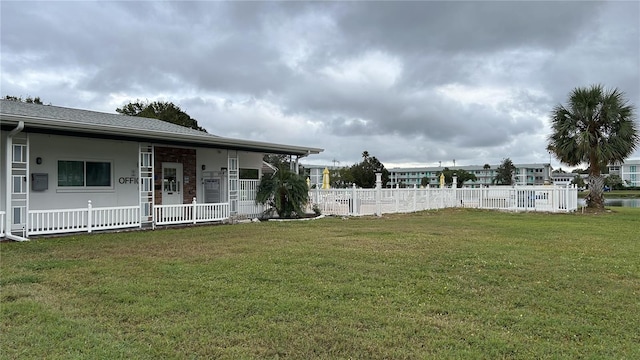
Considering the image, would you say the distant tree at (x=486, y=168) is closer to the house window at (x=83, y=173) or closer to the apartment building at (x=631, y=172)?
the apartment building at (x=631, y=172)

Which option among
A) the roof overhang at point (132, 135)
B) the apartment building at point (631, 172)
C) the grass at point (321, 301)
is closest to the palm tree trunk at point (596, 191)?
the grass at point (321, 301)

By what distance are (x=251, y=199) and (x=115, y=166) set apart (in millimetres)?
4721

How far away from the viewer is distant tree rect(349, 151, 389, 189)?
54875 mm

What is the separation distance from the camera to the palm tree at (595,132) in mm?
19547

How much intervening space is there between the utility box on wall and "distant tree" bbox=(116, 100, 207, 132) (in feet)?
80.1

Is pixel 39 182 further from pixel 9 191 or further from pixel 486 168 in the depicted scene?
pixel 486 168

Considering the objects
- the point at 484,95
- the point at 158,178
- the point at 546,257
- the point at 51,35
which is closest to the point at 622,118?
the point at 484,95

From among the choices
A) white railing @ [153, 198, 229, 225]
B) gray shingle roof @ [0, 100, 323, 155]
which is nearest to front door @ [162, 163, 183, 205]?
white railing @ [153, 198, 229, 225]

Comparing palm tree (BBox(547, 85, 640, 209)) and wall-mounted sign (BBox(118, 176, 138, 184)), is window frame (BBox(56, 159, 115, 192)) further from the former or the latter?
palm tree (BBox(547, 85, 640, 209))

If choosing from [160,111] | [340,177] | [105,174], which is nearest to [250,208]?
[105,174]

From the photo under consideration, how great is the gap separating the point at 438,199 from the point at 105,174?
52.6 feet

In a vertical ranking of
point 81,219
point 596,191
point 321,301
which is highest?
point 596,191

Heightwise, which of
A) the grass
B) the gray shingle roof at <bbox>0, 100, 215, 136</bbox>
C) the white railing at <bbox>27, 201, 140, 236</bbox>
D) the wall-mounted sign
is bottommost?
the grass

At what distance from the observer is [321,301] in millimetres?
4668
